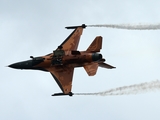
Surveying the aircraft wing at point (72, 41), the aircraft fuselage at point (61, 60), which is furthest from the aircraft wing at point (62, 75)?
the aircraft wing at point (72, 41)

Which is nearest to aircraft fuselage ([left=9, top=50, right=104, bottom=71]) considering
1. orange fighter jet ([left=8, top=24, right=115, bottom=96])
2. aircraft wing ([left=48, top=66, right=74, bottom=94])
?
orange fighter jet ([left=8, top=24, right=115, bottom=96])

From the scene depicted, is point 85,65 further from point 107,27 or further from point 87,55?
point 107,27

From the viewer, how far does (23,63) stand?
317 ft

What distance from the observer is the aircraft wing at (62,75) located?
309ft

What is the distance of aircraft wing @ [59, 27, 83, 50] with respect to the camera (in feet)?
320

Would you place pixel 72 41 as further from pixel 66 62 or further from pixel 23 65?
pixel 23 65

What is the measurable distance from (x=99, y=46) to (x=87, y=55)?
2379mm

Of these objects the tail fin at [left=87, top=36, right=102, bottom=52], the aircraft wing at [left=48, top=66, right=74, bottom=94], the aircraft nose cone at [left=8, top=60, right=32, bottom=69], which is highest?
the tail fin at [left=87, top=36, right=102, bottom=52]

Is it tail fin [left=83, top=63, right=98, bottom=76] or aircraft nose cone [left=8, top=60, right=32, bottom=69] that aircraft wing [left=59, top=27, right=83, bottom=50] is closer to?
aircraft nose cone [left=8, top=60, right=32, bottom=69]

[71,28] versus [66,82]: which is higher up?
[71,28]

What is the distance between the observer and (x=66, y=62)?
Answer: 94.1 meters

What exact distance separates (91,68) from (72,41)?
815cm

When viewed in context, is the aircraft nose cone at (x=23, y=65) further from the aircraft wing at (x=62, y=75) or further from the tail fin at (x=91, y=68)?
the tail fin at (x=91, y=68)

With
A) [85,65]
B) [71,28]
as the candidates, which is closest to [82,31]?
[71,28]
